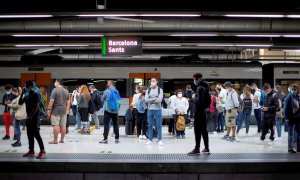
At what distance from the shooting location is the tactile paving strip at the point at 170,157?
7.71 m

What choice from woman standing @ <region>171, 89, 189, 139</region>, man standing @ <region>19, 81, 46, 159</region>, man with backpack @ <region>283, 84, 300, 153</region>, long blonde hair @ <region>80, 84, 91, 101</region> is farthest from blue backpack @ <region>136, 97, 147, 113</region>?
man with backpack @ <region>283, 84, 300, 153</region>

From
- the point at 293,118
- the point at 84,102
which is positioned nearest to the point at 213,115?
the point at 84,102

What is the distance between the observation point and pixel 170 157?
818 cm

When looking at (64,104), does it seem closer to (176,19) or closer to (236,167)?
(236,167)

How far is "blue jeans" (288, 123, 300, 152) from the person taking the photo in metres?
9.01

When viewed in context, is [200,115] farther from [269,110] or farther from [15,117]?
[15,117]

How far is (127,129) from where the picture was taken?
13.2 m

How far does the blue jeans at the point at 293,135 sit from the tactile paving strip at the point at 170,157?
19.6 inches

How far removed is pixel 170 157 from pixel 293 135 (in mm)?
2887

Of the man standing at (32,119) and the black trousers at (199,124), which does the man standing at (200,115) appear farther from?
the man standing at (32,119)

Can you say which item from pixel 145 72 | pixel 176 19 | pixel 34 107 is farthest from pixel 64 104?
pixel 145 72

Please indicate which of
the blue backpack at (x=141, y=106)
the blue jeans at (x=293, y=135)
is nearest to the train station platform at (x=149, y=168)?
the blue jeans at (x=293, y=135)

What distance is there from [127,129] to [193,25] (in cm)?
444

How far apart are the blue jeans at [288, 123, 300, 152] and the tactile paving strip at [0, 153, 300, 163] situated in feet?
1.63
